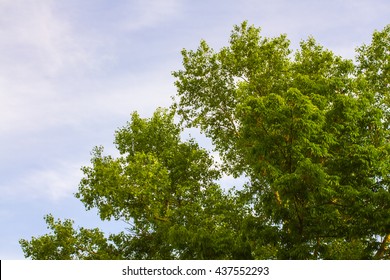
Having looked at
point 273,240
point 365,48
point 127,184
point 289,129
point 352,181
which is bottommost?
point 273,240

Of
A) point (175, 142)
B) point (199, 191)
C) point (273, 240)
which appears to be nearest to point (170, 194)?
point (199, 191)

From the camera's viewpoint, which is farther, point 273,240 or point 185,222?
point 185,222

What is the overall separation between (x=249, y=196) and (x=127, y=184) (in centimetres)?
715

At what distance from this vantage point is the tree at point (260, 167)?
22.0 metres

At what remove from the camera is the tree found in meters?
22.0

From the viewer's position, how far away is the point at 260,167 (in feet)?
72.7

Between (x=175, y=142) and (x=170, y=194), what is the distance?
4168 mm

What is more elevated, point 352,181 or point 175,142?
point 175,142

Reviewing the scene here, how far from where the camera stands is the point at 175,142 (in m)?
35.5

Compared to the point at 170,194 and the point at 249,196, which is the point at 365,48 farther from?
the point at 170,194
